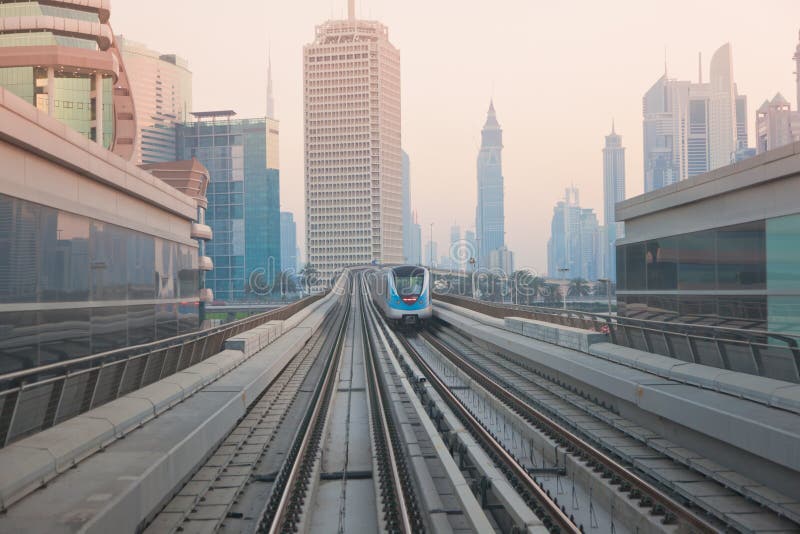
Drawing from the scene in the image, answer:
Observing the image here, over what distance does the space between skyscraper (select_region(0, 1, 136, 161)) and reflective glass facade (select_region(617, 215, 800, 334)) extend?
30.0 m

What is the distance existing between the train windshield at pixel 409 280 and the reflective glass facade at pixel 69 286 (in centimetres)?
1741

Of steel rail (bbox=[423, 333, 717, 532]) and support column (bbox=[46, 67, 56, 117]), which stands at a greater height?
support column (bbox=[46, 67, 56, 117])

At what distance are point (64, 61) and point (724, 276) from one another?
37.2m

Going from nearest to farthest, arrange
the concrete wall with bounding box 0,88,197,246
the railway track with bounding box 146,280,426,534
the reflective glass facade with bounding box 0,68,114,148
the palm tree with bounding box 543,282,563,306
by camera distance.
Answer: the railway track with bounding box 146,280,426,534 → the concrete wall with bounding box 0,88,197,246 → the reflective glass facade with bounding box 0,68,114,148 → the palm tree with bounding box 543,282,563,306

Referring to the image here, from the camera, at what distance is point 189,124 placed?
636ft

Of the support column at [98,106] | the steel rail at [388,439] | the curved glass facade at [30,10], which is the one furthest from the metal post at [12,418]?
the curved glass facade at [30,10]

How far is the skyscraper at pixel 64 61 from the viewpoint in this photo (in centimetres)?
3909

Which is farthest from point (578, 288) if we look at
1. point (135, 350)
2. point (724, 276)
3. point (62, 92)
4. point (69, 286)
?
point (135, 350)

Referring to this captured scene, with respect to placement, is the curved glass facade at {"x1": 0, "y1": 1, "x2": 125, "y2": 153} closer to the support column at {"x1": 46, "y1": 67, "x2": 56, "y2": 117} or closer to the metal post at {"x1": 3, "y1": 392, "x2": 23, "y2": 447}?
the support column at {"x1": 46, "y1": 67, "x2": 56, "y2": 117}

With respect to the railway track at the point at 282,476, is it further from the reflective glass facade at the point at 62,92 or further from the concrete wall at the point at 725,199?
the reflective glass facade at the point at 62,92

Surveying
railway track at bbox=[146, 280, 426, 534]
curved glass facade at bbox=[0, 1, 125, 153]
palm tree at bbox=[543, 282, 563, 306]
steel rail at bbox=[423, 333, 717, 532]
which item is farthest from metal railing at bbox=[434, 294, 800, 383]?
palm tree at bbox=[543, 282, 563, 306]

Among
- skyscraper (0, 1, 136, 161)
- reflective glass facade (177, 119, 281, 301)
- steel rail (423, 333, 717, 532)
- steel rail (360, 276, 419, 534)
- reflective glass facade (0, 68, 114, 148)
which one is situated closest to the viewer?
steel rail (423, 333, 717, 532)

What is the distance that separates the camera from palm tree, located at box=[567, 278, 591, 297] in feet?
502

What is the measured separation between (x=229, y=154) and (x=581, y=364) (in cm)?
17967
